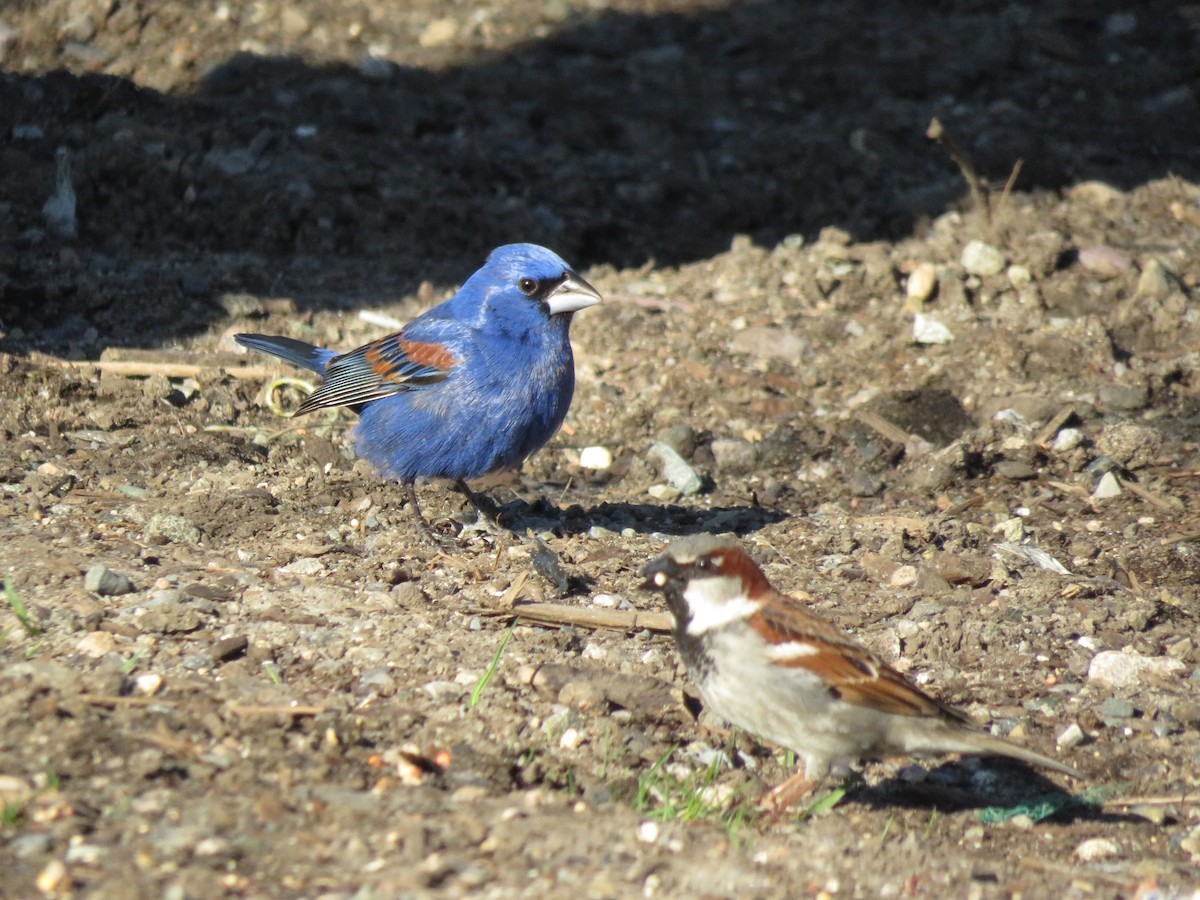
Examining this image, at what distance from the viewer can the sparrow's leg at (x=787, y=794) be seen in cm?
395

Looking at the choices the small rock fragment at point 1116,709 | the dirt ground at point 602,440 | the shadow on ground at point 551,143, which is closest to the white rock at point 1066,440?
the dirt ground at point 602,440

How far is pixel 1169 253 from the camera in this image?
7.83 m

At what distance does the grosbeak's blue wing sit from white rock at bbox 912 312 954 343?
109 inches

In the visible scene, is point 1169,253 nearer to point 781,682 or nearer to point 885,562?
point 885,562

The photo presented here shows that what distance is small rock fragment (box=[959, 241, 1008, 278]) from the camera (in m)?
7.66

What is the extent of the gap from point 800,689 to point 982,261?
14.3 ft

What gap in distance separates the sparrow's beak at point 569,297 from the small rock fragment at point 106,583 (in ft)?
6.39

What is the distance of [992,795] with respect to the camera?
431 cm

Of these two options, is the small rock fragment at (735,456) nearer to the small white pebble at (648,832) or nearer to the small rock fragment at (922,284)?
the small rock fragment at (922,284)

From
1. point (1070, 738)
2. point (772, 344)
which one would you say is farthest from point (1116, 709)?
point (772, 344)

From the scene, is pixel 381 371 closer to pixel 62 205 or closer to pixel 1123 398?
pixel 62 205

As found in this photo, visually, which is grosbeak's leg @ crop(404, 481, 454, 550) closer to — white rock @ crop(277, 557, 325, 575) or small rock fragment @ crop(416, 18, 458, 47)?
white rock @ crop(277, 557, 325, 575)

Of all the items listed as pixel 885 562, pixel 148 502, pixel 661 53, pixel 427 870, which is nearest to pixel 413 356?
pixel 148 502

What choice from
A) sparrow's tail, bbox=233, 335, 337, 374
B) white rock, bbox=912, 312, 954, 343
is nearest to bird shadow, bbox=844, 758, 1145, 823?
sparrow's tail, bbox=233, 335, 337, 374
